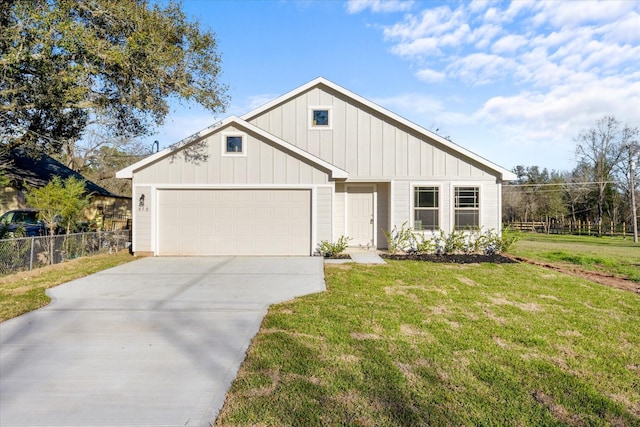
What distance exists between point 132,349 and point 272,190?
23.8 ft

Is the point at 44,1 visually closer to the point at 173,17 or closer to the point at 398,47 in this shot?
the point at 173,17

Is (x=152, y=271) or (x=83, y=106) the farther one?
(x=83, y=106)

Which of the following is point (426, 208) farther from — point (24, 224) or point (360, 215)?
point (24, 224)

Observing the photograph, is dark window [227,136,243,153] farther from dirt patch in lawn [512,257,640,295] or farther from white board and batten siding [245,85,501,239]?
dirt patch in lawn [512,257,640,295]

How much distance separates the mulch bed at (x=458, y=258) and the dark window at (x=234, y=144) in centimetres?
547

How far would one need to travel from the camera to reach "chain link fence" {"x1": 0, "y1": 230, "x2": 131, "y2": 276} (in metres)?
7.76

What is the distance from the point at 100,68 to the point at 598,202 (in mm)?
41215

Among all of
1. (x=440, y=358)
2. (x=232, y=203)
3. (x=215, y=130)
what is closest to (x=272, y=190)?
(x=232, y=203)

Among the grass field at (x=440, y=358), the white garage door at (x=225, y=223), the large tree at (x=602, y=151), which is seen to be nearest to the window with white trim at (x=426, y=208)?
the white garage door at (x=225, y=223)

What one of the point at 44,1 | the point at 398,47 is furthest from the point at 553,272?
the point at 44,1

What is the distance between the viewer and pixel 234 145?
10.5 m

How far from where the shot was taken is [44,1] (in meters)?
9.03

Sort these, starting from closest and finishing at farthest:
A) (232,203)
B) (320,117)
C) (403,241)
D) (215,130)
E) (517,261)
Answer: (517,261) → (215,130) → (232,203) → (403,241) → (320,117)

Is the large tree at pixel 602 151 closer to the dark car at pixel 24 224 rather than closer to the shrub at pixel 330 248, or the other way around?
the shrub at pixel 330 248
